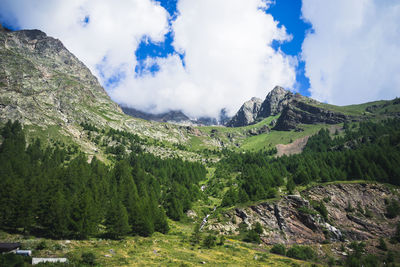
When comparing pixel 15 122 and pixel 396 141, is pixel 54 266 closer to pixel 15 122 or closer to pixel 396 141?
pixel 15 122

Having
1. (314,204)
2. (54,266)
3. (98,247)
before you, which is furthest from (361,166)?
(54,266)

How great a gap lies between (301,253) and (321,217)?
79.3 ft

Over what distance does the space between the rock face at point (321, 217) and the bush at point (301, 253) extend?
7.32m

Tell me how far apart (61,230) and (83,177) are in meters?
42.9

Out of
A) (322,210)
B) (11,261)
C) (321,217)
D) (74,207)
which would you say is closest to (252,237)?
(321,217)

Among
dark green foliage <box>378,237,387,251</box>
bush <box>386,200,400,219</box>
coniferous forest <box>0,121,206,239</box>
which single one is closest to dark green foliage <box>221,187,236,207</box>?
coniferous forest <box>0,121,206,239</box>

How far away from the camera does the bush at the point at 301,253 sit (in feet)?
202

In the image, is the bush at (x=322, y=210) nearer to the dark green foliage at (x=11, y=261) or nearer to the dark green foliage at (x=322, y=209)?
the dark green foliage at (x=322, y=209)

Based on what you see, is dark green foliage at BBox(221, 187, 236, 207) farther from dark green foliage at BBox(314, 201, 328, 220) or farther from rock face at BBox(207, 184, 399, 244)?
dark green foliage at BBox(314, 201, 328, 220)

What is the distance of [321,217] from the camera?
3157 inches

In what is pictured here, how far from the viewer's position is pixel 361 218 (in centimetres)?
8325

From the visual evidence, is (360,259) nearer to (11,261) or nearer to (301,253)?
(301,253)

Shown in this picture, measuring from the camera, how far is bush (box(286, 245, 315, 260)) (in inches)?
2429

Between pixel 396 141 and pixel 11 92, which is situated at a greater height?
pixel 11 92
